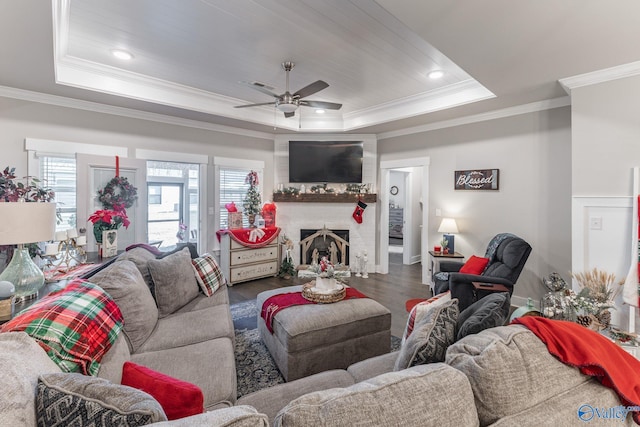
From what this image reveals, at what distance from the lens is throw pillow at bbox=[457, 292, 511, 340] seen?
4.16ft

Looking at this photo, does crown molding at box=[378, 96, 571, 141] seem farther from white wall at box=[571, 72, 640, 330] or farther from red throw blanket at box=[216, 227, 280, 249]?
red throw blanket at box=[216, 227, 280, 249]

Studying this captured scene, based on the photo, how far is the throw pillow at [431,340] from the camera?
118 cm

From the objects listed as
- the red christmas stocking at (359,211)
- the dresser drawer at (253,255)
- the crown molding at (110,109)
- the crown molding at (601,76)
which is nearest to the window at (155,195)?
the crown molding at (110,109)

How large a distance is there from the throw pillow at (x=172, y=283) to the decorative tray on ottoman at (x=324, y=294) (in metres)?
1.06

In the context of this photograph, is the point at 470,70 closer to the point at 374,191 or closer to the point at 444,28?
the point at 444,28

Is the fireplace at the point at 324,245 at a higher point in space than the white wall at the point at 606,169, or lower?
lower

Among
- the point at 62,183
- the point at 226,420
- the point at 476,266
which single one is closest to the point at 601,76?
the point at 476,266

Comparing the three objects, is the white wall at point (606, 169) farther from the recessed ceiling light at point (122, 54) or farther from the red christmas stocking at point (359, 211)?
the recessed ceiling light at point (122, 54)

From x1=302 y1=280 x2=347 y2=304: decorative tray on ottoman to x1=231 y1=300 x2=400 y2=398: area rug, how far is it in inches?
25.3

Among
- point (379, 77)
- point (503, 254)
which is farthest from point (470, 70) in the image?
point (503, 254)

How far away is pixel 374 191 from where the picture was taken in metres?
5.56

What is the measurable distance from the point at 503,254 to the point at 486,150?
5.76ft

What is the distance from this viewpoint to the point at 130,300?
181 centimetres

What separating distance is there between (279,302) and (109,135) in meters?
3.52
